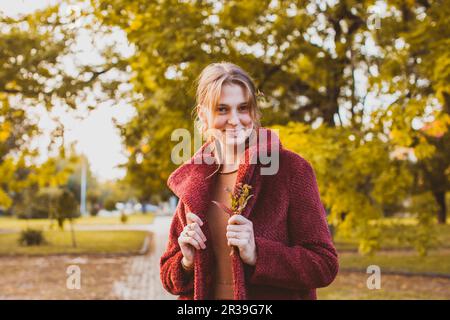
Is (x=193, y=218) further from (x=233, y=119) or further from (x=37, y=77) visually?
(x=37, y=77)

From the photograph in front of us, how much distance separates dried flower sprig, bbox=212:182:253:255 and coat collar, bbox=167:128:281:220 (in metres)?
0.04

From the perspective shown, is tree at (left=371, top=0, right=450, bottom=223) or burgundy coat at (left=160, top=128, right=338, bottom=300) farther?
tree at (left=371, top=0, right=450, bottom=223)

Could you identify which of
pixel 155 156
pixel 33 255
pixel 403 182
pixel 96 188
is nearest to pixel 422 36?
pixel 403 182

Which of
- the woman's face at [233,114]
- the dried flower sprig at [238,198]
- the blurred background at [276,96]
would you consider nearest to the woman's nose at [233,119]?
the woman's face at [233,114]

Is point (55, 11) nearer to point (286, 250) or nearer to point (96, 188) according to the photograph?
point (286, 250)

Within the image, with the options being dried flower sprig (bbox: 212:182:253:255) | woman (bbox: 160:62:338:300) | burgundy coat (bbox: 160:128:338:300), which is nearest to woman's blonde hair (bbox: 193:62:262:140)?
woman (bbox: 160:62:338:300)

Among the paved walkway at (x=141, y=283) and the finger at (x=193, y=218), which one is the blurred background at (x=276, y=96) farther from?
the finger at (x=193, y=218)

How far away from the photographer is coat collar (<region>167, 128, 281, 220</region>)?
1804mm

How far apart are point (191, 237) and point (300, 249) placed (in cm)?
31

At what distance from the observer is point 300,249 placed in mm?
1758

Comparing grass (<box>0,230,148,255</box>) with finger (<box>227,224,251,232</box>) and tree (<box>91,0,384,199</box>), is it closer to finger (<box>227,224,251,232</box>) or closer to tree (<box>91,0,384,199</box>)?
tree (<box>91,0,384,199</box>)

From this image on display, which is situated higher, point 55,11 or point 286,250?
point 55,11

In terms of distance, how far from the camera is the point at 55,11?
36.2 feet

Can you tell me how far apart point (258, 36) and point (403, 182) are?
3.38 metres
